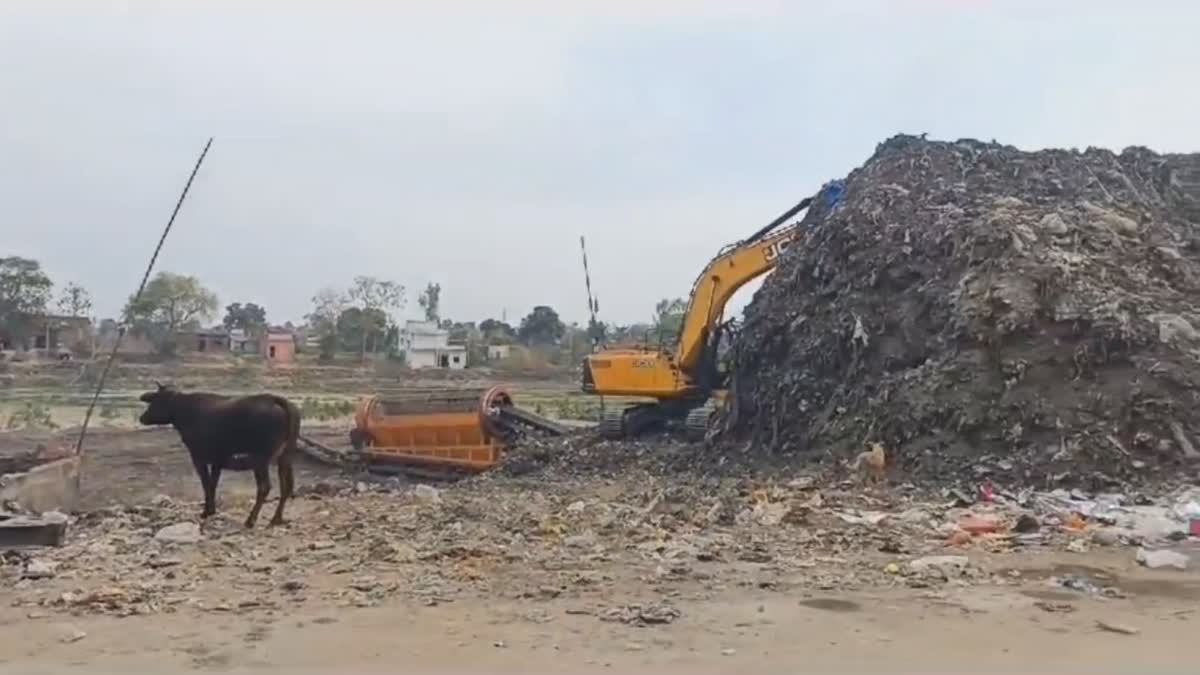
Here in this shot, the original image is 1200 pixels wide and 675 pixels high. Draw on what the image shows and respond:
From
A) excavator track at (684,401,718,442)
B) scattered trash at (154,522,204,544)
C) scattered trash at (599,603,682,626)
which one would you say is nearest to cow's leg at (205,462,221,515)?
scattered trash at (154,522,204,544)

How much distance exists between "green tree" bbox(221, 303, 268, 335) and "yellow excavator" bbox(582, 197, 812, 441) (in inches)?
2784

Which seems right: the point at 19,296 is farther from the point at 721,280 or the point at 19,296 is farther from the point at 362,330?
the point at 721,280

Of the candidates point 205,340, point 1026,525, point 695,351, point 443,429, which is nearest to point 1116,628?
point 1026,525

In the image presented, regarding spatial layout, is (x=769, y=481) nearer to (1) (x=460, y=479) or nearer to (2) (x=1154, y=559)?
(2) (x=1154, y=559)

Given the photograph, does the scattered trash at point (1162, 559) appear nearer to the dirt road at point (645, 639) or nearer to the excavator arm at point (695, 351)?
the dirt road at point (645, 639)

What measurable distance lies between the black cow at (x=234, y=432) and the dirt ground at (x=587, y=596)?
1.57 ft

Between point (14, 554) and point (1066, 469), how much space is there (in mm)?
9274

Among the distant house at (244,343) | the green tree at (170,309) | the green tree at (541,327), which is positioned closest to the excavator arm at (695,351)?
the green tree at (170,309)

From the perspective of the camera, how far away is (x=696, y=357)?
1978cm

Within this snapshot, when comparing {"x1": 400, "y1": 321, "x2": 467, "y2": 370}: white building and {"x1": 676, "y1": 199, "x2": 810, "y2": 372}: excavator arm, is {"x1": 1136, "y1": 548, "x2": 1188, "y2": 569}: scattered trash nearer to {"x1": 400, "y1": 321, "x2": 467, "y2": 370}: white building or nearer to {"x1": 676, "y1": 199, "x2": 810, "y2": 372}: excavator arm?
{"x1": 676, "y1": 199, "x2": 810, "y2": 372}: excavator arm

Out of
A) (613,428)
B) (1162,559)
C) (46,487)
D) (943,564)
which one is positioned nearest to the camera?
(943,564)

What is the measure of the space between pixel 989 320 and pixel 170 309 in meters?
63.2

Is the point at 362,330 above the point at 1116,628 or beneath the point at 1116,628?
above

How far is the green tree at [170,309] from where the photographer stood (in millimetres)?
65375
